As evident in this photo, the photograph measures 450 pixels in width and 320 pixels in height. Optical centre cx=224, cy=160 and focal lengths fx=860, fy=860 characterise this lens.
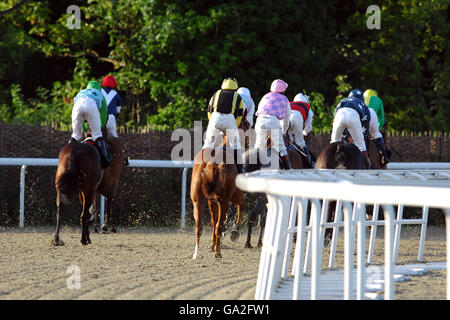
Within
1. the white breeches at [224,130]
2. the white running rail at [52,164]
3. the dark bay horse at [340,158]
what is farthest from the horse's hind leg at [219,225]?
the white running rail at [52,164]

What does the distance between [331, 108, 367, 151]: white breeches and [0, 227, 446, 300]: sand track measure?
52.3 inches

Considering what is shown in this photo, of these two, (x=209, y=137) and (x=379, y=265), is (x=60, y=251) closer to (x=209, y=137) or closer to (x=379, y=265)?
(x=209, y=137)

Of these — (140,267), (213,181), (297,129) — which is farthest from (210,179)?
(297,129)

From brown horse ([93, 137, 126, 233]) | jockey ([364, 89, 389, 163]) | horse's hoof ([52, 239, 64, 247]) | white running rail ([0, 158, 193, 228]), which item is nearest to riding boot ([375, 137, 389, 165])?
jockey ([364, 89, 389, 163])

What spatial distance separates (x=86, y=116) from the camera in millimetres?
9820

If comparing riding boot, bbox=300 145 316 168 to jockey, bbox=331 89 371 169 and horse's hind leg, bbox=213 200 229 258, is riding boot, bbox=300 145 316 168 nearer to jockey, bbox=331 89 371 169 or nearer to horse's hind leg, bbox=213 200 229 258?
jockey, bbox=331 89 371 169

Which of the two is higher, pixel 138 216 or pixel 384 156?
pixel 384 156

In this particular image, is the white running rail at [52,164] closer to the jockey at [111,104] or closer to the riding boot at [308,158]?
the jockey at [111,104]

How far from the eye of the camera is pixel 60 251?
9062mm

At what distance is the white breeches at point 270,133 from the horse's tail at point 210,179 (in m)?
1.25

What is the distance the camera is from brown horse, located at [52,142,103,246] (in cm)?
927

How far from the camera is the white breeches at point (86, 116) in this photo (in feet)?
32.1

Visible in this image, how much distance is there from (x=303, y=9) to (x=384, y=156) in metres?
6.94
